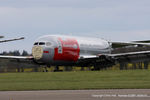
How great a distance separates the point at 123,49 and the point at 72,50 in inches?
769

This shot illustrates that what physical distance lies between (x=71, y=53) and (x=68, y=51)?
0.69m

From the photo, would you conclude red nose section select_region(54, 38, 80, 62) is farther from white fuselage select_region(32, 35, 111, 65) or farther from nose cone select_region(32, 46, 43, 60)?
nose cone select_region(32, 46, 43, 60)

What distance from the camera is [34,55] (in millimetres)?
52344

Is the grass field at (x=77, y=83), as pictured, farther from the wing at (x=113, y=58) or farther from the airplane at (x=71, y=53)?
the wing at (x=113, y=58)

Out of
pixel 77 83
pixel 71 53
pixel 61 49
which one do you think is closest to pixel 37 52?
pixel 61 49

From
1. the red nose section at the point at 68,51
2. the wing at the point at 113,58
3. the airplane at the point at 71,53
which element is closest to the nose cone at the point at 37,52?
the airplane at the point at 71,53

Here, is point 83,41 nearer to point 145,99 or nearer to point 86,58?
point 86,58

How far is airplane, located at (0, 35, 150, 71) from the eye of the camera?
171 ft

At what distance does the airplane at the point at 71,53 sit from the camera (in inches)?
2055

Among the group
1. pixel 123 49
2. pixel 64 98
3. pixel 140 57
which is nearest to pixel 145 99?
pixel 64 98

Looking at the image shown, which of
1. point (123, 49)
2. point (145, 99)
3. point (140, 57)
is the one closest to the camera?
point (145, 99)

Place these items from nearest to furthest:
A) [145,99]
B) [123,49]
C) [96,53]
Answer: [145,99], [96,53], [123,49]

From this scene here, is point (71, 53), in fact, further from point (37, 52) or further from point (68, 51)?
point (37, 52)

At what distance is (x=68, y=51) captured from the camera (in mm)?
54250
